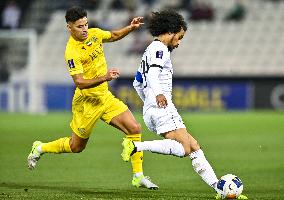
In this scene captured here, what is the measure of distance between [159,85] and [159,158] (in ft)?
18.9

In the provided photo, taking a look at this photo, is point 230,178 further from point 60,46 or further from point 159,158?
point 60,46

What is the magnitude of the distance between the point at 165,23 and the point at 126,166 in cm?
445

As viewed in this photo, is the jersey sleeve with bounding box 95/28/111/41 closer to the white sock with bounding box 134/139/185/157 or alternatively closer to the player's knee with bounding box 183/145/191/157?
the white sock with bounding box 134/139/185/157

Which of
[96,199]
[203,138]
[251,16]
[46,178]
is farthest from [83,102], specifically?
[251,16]

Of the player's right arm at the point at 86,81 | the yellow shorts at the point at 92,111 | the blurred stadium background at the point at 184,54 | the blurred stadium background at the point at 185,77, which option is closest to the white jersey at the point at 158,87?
the player's right arm at the point at 86,81

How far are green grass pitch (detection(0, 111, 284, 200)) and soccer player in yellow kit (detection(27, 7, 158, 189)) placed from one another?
413mm

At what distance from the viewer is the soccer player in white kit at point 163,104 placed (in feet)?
29.8

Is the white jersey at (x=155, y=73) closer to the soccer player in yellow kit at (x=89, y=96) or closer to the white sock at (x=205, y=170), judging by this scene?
the white sock at (x=205, y=170)

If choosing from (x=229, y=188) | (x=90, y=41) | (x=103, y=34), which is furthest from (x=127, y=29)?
(x=229, y=188)

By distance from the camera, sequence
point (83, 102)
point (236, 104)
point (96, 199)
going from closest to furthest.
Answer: point (96, 199) < point (83, 102) < point (236, 104)

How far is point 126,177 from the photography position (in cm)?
1187

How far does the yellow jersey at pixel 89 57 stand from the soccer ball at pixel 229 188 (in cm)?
221

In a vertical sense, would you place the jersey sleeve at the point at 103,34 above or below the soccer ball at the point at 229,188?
above

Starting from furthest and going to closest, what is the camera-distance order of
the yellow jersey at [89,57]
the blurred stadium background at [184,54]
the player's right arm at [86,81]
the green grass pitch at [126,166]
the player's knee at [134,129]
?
the blurred stadium background at [184,54] → the player's knee at [134,129] → the yellow jersey at [89,57] → the green grass pitch at [126,166] → the player's right arm at [86,81]
